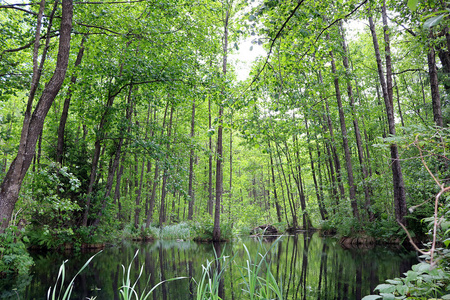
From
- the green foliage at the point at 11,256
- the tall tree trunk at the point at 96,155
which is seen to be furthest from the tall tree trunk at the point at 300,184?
the green foliage at the point at 11,256

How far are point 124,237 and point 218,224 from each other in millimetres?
6395

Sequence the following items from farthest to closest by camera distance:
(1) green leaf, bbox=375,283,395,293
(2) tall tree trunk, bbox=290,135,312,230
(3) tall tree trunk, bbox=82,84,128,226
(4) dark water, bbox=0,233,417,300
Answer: (2) tall tree trunk, bbox=290,135,312,230 < (3) tall tree trunk, bbox=82,84,128,226 < (4) dark water, bbox=0,233,417,300 < (1) green leaf, bbox=375,283,395,293

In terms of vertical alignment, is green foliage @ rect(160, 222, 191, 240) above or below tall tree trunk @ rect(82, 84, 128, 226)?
below

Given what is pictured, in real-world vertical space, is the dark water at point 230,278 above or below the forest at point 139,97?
below

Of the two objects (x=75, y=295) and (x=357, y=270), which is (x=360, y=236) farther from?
(x=75, y=295)

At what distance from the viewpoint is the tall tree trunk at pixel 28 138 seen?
543 cm

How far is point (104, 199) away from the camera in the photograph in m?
12.1

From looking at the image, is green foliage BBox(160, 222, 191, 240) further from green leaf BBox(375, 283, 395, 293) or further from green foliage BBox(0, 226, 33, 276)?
green leaf BBox(375, 283, 395, 293)

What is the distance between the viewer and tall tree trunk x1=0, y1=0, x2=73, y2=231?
17.8ft

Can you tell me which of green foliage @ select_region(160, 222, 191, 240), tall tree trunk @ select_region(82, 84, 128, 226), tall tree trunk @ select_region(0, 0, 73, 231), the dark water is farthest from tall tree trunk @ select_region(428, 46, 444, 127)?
green foliage @ select_region(160, 222, 191, 240)

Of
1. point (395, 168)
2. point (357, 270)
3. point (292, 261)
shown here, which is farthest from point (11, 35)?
point (395, 168)

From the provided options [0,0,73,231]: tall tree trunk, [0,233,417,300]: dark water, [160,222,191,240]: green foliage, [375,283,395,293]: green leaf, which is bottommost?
[0,233,417,300]: dark water

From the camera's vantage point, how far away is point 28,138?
18.0ft

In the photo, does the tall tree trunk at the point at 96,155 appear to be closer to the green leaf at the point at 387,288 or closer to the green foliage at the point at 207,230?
the green foliage at the point at 207,230
